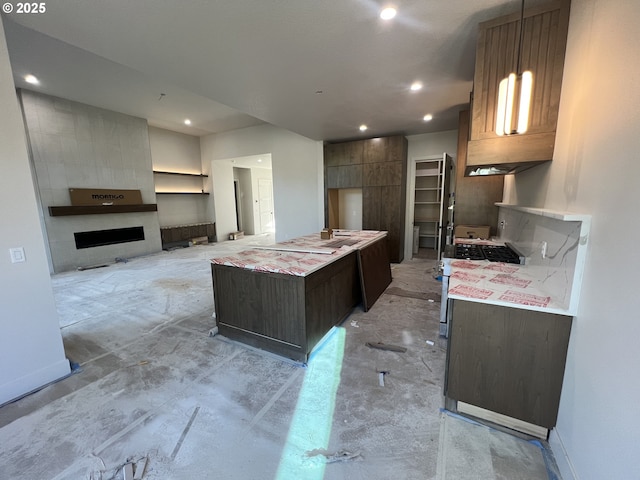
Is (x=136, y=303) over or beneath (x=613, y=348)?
beneath

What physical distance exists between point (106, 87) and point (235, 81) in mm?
3311

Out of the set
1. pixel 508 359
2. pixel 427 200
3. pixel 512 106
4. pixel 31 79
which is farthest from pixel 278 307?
pixel 31 79

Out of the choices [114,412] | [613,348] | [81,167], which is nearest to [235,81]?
[114,412]

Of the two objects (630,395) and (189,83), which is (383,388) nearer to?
(630,395)

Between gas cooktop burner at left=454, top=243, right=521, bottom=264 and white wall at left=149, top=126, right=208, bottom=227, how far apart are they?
305 inches

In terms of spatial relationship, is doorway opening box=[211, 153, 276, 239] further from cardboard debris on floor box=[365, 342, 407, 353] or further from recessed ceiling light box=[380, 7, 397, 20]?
cardboard debris on floor box=[365, 342, 407, 353]

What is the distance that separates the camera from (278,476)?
4.49ft

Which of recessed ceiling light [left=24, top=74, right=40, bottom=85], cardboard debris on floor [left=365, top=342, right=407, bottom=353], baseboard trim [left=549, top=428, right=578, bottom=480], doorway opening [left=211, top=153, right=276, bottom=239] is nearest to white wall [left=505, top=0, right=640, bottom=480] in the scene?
baseboard trim [left=549, top=428, right=578, bottom=480]

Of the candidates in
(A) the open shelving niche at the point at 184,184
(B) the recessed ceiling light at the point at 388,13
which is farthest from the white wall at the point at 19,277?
(A) the open shelving niche at the point at 184,184

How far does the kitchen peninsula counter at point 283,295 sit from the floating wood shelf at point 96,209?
4869 mm

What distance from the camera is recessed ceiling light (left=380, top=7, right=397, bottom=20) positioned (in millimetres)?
1944

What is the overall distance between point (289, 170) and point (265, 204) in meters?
4.06

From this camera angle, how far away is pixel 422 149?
18.9 ft

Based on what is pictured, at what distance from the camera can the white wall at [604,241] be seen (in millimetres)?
987
